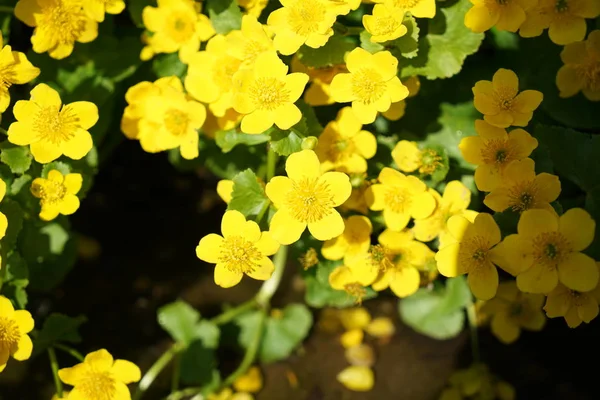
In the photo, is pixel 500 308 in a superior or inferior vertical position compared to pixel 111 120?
inferior

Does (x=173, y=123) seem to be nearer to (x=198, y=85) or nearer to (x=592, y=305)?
(x=198, y=85)

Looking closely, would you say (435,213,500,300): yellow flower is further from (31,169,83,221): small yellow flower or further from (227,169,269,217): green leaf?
(31,169,83,221): small yellow flower

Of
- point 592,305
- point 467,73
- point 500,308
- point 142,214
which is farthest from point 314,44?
point 142,214

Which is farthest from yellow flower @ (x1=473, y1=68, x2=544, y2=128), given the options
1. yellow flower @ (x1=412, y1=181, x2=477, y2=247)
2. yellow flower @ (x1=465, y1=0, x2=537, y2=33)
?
Answer: yellow flower @ (x1=412, y1=181, x2=477, y2=247)

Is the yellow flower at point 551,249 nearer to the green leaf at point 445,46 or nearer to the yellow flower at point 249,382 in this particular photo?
the green leaf at point 445,46

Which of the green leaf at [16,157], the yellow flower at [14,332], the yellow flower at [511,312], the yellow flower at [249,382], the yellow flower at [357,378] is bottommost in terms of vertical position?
the yellow flower at [357,378]

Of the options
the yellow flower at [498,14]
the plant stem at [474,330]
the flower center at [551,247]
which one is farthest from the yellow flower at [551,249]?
the plant stem at [474,330]
